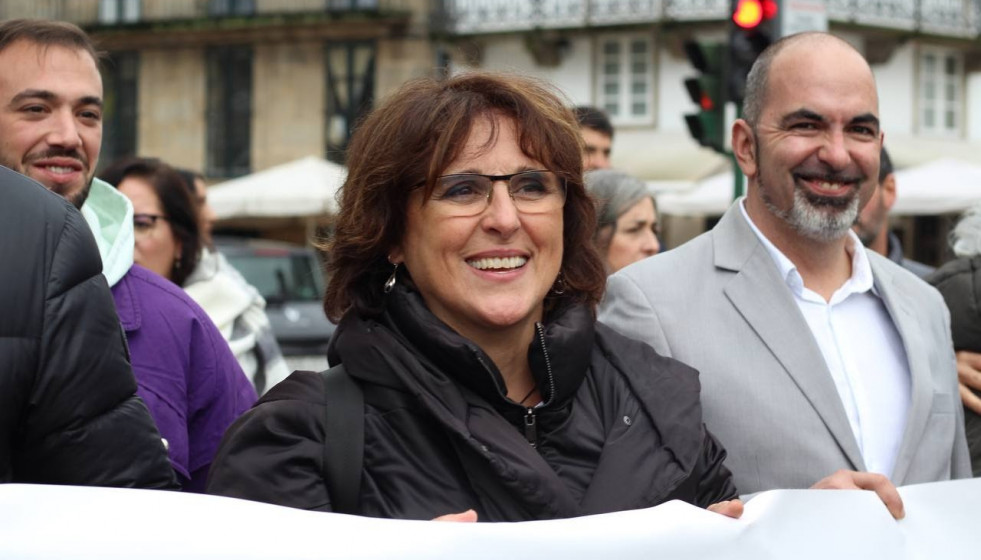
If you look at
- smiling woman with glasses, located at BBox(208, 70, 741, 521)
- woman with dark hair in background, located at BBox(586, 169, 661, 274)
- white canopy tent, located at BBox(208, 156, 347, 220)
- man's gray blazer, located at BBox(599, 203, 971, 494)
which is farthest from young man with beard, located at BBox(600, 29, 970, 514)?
white canopy tent, located at BBox(208, 156, 347, 220)

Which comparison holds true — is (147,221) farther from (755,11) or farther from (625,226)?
(755,11)

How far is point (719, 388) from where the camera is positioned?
10.9 feet

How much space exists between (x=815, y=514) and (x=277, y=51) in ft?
95.7

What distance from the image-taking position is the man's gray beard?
354 centimetres

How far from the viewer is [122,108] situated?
3231 centimetres

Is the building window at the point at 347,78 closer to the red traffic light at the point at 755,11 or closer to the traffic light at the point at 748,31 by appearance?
the traffic light at the point at 748,31

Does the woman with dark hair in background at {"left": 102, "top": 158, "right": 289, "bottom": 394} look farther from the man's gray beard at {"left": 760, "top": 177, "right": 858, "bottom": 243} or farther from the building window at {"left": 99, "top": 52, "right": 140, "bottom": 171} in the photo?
the building window at {"left": 99, "top": 52, "right": 140, "bottom": 171}

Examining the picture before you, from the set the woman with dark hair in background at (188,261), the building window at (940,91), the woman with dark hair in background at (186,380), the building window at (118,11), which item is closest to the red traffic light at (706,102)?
the woman with dark hair in background at (188,261)

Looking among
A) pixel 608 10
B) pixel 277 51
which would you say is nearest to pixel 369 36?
pixel 277 51

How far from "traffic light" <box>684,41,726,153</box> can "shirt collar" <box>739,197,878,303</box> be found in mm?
5754

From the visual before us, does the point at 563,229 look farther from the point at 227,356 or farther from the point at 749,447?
the point at 227,356

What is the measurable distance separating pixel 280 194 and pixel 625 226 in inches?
682

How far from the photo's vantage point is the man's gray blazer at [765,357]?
10.8 feet

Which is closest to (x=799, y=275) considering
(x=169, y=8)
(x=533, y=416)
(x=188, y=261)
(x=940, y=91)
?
(x=533, y=416)
